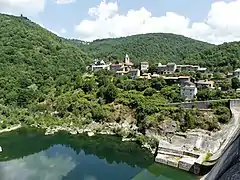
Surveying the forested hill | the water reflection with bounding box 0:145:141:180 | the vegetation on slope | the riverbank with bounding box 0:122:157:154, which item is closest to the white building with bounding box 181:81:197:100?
the vegetation on slope

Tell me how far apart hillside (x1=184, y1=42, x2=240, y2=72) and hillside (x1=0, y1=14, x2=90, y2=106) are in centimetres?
1634

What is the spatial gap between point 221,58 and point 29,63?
24.3 meters

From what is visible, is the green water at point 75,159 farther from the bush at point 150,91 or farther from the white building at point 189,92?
the white building at point 189,92

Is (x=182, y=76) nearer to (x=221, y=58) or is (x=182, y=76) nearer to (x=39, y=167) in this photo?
(x=221, y=58)

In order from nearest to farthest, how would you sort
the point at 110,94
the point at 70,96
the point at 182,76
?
the point at 110,94
the point at 182,76
the point at 70,96

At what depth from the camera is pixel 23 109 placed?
105ft

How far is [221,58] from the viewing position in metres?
41.4

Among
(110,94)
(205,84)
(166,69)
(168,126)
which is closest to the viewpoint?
(168,126)

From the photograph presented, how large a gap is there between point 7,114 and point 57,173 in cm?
1447

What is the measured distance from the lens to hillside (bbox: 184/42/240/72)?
3903 centimetres

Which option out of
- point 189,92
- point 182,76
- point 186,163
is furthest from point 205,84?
point 186,163

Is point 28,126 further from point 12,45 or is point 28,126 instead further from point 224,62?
point 224,62

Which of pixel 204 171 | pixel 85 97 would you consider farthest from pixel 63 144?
pixel 204 171

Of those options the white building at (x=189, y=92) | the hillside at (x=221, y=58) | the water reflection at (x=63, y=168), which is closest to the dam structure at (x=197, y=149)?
the water reflection at (x=63, y=168)
